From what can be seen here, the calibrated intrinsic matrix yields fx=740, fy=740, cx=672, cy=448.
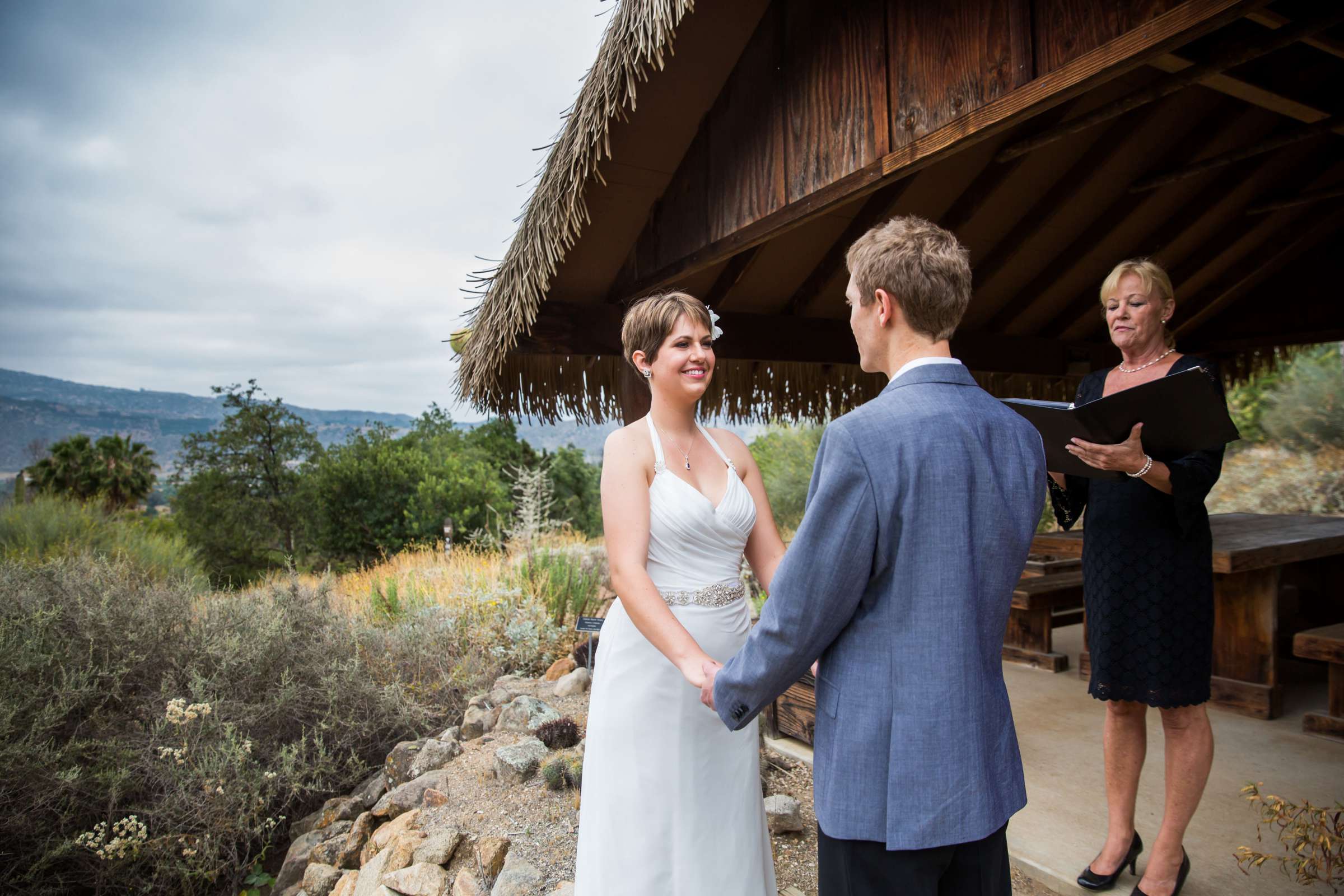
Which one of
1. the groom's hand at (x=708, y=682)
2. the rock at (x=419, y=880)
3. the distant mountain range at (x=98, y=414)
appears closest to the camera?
the groom's hand at (x=708, y=682)

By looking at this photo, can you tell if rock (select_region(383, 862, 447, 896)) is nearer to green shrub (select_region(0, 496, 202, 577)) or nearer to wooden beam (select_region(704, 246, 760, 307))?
wooden beam (select_region(704, 246, 760, 307))

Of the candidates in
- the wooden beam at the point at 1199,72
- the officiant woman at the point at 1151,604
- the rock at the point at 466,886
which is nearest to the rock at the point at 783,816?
the officiant woman at the point at 1151,604

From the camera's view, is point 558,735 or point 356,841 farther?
point 558,735

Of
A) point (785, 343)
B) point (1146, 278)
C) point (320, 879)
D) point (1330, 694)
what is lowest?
point (320, 879)

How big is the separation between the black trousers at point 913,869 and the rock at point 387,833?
2.49 metres

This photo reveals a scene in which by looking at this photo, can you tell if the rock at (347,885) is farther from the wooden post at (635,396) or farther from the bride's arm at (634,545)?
the wooden post at (635,396)

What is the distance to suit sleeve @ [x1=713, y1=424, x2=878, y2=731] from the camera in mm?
1144

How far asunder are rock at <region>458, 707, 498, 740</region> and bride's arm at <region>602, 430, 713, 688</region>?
8.92 ft

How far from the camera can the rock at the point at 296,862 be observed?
3.49 m

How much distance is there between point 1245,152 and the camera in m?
3.47

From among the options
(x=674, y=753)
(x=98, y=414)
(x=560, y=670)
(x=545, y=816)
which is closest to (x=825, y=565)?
(x=674, y=753)

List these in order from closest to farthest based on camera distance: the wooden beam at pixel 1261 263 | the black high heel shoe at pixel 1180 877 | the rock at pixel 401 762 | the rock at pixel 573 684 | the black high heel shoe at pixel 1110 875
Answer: the black high heel shoe at pixel 1180 877, the black high heel shoe at pixel 1110 875, the rock at pixel 401 762, the rock at pixel 573 684, the wooden beam at pixel 1261 263

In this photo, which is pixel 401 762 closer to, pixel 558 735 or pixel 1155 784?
pixel 558 735

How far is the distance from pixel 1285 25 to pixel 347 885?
461cm
